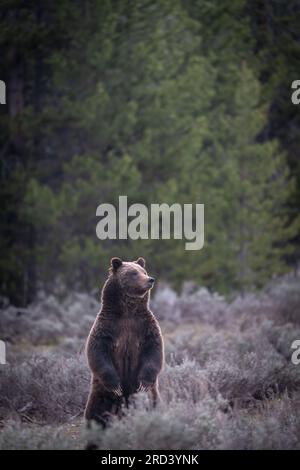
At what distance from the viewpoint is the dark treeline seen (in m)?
15.9

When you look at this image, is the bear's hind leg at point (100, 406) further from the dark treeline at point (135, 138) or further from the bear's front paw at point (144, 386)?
the dark treeline at point (135, 138)

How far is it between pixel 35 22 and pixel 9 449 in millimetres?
11558

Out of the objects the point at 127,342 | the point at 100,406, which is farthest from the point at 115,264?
the point at 100,406

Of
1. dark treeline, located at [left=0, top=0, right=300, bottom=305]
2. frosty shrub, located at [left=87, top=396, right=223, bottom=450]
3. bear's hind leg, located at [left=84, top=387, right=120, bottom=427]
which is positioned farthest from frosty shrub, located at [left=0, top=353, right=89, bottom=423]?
dark treeline, located at [left=0, top=0, right=300, bottom=305]

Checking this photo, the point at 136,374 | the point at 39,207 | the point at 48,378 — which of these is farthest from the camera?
the point at 39,207

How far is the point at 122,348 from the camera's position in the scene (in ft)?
20.8

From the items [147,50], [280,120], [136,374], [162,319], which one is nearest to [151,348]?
[136,374]

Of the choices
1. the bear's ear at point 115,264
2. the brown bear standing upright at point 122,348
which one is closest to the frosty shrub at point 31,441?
the brown bear standing upright at point 122,348

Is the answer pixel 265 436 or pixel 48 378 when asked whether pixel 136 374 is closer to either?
pixel 265 436

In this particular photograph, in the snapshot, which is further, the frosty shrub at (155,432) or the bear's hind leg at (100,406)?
the bear's hind leg at (100,406)

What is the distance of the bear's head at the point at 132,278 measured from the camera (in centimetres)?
639

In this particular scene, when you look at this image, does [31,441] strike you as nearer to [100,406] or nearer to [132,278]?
[100,406]

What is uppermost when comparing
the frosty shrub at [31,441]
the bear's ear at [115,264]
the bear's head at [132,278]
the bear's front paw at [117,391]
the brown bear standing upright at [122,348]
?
the bear's ear at [115,264]
